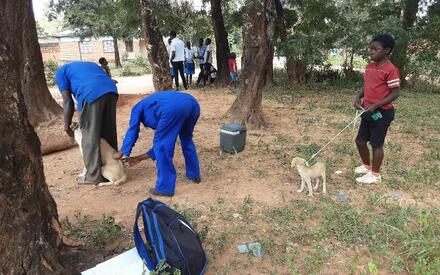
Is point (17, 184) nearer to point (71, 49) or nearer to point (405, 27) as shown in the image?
point (405, 27)

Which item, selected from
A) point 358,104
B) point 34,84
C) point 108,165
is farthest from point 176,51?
point 358,104

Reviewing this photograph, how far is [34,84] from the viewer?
6953 millimetres

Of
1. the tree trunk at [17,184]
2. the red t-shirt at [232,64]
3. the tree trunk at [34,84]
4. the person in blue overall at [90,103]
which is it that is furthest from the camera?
the red t-shirt at [232,64]

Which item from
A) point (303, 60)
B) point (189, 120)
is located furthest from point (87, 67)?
point (303, 60)

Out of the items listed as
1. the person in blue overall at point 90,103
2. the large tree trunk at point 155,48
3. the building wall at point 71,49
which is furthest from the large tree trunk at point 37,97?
the building wall at point 71,49

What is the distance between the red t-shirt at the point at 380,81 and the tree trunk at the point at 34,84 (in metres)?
5.25

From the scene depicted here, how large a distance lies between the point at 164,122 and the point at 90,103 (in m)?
0.96

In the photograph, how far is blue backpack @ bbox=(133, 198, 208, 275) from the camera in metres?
2.68

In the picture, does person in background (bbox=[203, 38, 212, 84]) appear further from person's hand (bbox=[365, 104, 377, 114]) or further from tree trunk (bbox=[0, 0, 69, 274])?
tree trunk (bbox=[0, 0, 69, 274])

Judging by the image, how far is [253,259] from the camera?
3.12m

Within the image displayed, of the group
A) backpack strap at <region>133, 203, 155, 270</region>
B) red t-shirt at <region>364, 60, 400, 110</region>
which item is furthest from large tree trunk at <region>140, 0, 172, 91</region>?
backpack strap at <region>133, 203, 155, 270</region>

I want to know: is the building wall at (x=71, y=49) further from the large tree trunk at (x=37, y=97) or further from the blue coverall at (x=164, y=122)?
the blue coverall at (x=164, y=122)

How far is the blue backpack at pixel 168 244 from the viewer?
2.68 m

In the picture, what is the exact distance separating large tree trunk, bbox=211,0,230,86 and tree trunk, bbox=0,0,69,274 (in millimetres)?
10326
